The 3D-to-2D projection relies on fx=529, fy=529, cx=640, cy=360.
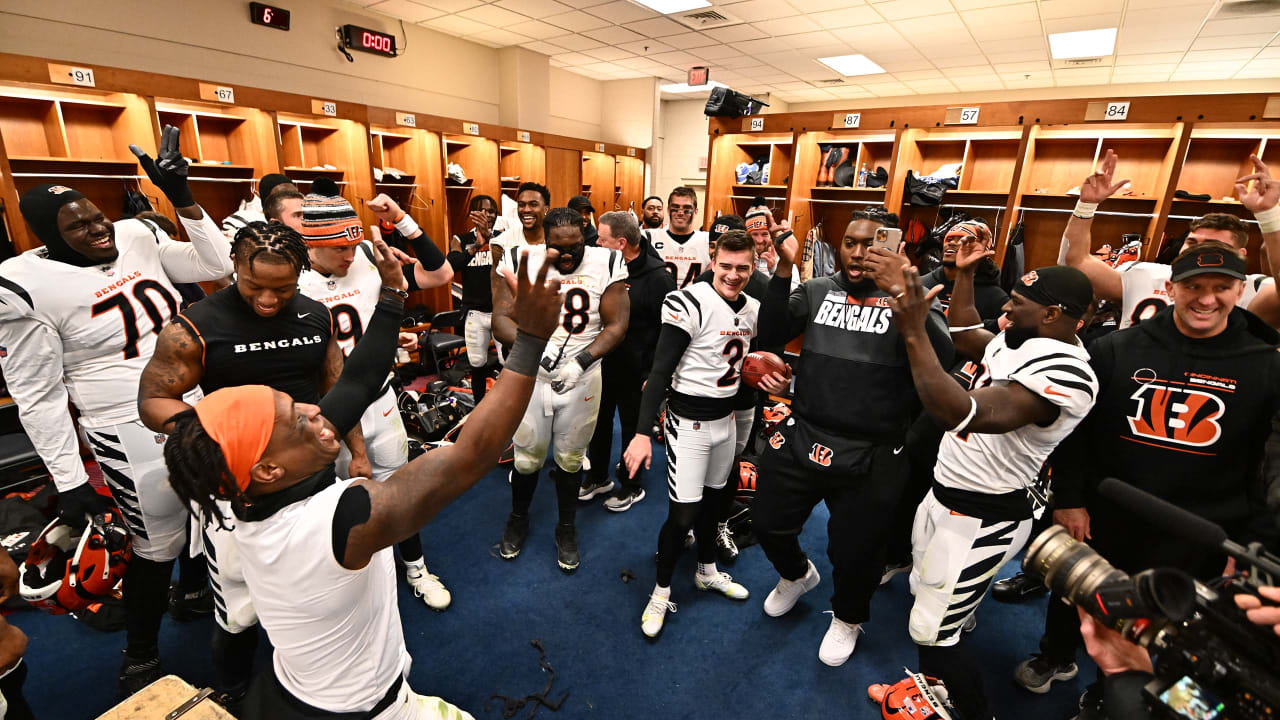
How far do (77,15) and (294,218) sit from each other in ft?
15.3

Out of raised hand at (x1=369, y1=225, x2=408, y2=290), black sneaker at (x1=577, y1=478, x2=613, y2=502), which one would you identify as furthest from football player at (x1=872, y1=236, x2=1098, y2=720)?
black sneaker at (x1=577, y1=478, x2=613, y2=502)

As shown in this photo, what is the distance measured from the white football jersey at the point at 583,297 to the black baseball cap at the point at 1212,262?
2289 millimetres

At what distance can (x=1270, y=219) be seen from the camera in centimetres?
232

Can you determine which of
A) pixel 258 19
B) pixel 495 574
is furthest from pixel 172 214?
pixel 495 574

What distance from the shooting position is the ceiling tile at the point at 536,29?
7117 millimetres

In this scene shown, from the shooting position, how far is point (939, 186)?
5562mm

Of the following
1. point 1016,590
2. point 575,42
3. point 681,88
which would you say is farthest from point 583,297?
point 681,88

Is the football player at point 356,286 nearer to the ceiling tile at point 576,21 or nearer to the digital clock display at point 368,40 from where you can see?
the ceiling tile at point 576,21

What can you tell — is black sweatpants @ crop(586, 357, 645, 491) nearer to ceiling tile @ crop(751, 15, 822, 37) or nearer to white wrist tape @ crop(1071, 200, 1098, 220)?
white wrist tape @ crop(1071, 200, 1098, 220)

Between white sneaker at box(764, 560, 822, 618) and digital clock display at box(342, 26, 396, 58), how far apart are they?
7.70m

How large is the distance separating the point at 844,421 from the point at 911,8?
233 inches

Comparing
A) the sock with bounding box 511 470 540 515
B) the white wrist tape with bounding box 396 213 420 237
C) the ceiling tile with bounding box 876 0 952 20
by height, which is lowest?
the sock with bounding box 511 470 540 515

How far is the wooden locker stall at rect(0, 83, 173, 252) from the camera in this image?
4059mm

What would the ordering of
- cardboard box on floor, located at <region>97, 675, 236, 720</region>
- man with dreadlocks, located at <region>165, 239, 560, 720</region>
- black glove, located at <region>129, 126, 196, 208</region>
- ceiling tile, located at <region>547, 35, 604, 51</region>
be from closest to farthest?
man with dreadlocks, located at <region>165, 239, 560, 720</region>, cardboard box on floor, located at <region>97, 675, 236, 720</region>, black glove, located at <region>129, 126, 196, 208</region>, ceiling tile, located at <region>547, 35, 604, 51</region>
